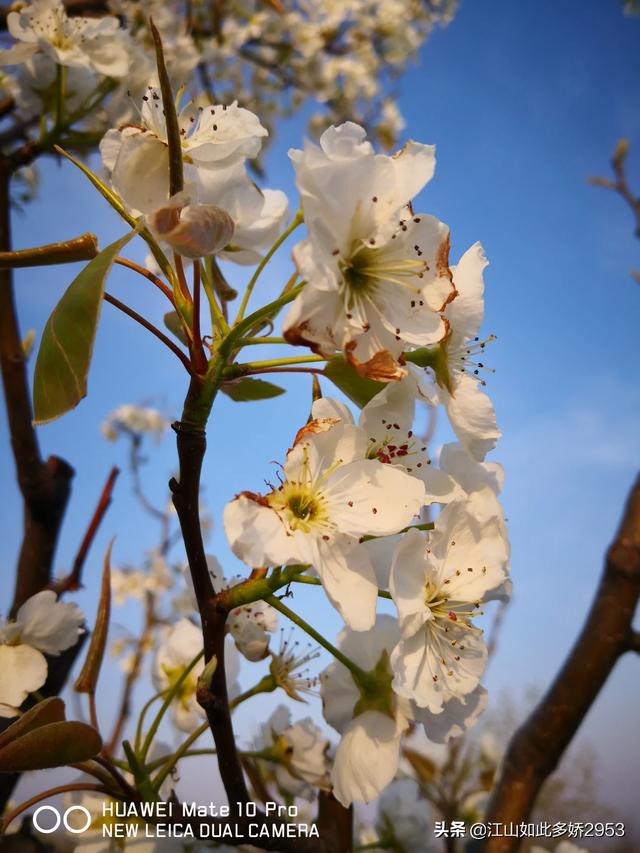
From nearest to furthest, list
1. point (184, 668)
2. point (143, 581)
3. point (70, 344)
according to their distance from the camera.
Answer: point (70, 344) → point (184, 668) → point (143, 581)

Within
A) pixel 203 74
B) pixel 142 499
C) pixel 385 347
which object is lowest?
pixel 385 347

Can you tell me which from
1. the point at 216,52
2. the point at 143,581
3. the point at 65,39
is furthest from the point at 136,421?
the point at 65,39

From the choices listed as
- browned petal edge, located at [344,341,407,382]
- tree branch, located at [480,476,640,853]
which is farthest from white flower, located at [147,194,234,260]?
tree branch, located at [480,476,640,853]

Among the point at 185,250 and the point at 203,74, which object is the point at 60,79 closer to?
the point at 185,250

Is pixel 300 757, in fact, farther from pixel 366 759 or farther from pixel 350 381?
pixel 350 381

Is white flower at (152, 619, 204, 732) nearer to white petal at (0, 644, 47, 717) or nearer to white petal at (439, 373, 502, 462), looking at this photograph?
white petal at (0, 644, 47, 717)

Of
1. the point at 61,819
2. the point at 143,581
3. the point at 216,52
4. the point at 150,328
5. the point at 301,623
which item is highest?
the point at 216,52

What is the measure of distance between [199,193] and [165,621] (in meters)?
2.64

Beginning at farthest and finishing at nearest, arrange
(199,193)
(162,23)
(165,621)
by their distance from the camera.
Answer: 1. (165,621)
2. (162,23)
3. (199,193)

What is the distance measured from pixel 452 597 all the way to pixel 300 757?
1.11 feet

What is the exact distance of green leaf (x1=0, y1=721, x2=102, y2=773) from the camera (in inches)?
20.0

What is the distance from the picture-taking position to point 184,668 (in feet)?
2.90

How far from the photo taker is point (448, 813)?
1160mm

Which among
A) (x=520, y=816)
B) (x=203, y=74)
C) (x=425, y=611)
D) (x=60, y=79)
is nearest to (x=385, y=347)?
(x=425, y=611)
